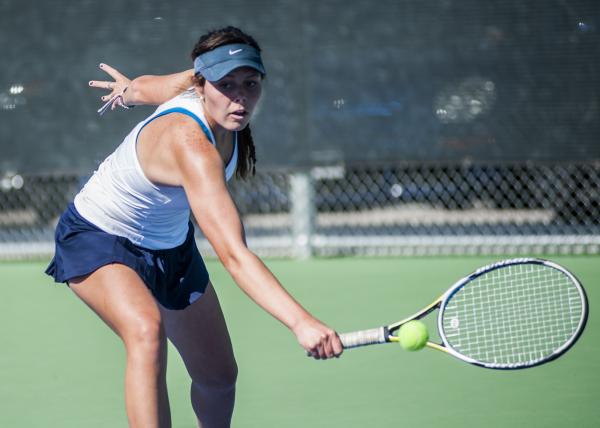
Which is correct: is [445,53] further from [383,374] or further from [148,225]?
[148,225]

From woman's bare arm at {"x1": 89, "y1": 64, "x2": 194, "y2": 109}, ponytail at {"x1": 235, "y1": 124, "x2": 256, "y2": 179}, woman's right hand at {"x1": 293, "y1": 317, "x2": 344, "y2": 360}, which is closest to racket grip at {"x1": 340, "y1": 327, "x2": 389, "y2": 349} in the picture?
woman's right hand at {"x1": 293, "y1": 317, "x2": 344, "y2": 360}

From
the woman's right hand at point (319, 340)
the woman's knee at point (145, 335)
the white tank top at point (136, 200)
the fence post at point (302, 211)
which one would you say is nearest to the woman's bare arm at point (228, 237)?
the woman's right hand at point (319, 340)

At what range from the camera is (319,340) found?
2.55 meters

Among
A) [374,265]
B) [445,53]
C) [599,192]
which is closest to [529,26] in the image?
[445,53]

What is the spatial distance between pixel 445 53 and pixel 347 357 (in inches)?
128

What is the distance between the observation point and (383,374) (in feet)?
15.4

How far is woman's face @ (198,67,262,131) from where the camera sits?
3.03 meters

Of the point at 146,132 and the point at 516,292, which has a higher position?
the point at 146,132

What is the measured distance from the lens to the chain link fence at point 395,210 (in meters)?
7.79

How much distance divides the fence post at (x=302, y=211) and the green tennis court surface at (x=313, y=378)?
1.23 metres

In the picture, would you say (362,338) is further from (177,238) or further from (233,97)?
(177,238)

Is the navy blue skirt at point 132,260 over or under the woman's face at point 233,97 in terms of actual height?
under

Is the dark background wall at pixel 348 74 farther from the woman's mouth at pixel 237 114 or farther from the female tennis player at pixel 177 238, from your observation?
the woman's mouth at pixel 237 114

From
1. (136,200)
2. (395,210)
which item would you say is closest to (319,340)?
(136,200)
